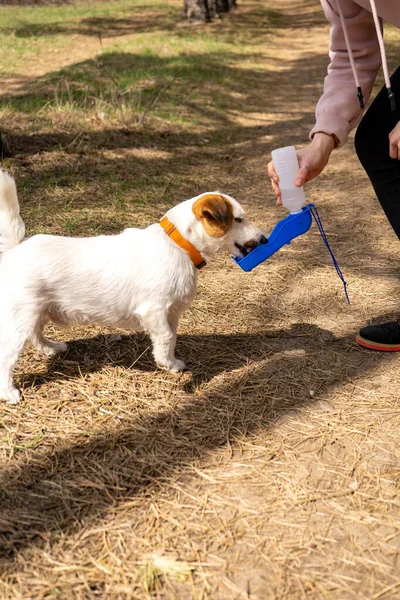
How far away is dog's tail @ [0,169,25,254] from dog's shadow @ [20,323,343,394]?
77cm

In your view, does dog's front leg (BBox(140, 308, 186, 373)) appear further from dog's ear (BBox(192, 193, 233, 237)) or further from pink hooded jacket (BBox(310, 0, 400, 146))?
pink hooded jacket (BBox(310, 0, 400, 146))

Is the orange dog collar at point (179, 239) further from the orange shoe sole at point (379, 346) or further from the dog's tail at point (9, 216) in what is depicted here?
the orange shoe sole at point (379, 346)

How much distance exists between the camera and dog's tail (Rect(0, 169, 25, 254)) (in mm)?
2785

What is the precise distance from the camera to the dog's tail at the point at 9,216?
2.79 metres

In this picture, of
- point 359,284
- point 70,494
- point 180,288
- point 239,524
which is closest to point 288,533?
point 239,524

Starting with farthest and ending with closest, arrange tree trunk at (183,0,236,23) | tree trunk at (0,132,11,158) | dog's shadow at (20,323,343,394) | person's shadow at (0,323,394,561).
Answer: tree trunk at (183,0,236,23), tree trunk at (0,132,11,158), dog's shadow at (20,323,343,394), person's shadow at (0,323,394,561)

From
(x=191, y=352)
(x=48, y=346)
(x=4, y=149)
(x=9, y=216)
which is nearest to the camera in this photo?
(x=9, y=216)

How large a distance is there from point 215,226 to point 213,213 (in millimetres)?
87

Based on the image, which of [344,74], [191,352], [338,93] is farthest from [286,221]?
[191,352]

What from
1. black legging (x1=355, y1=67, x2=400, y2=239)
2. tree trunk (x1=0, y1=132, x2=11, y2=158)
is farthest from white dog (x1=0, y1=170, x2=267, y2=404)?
tree trunk (x1=0, y1=132, x2=11, y2=158)

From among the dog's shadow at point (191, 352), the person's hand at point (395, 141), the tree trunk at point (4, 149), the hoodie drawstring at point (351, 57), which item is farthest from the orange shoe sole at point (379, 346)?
the tree trunk at point (4, 149)

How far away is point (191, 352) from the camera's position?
3.42 meters

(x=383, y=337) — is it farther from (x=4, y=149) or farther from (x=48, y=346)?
(x=4, y=149)

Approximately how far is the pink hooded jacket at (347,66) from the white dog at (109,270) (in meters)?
0.71
